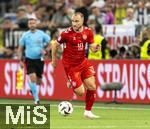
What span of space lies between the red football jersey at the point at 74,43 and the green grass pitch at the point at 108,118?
4.46ft

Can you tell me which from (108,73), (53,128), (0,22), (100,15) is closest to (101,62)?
(108,73)

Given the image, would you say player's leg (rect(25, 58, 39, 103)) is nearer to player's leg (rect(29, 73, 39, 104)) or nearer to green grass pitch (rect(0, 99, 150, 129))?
player's leg (rect(29, 73, 39, 104))

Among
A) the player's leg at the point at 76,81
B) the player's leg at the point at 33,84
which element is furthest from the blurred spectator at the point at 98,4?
the player's leg at the point at 76,81

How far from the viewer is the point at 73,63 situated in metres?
18.5

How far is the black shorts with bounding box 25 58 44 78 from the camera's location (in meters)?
23.4

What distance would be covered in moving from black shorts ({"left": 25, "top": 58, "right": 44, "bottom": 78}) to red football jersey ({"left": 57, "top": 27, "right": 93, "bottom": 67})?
4.92 metres

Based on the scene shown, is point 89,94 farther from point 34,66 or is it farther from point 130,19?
point 130,19

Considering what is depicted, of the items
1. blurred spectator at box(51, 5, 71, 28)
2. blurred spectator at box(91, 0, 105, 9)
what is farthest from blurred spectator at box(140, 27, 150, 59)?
blurred spectator at box(91, 0, 105, 9)

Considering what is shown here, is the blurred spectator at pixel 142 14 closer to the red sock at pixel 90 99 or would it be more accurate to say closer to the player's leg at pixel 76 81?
the player's leg at pixel 76 81

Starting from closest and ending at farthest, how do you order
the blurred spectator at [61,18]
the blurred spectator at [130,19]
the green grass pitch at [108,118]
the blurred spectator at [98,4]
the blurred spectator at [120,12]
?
the green grass pitch at [108,118]
the blurred spectator at [130,19]
the blurred spectator at [120,12]
the blurred spectator at [61,18]
the blurred spectator at [98,4]

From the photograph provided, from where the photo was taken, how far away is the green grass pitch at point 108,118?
15.9 m

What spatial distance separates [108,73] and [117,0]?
3.95 m

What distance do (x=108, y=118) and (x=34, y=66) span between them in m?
5.72

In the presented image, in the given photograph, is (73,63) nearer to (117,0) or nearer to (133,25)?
(133,25)
